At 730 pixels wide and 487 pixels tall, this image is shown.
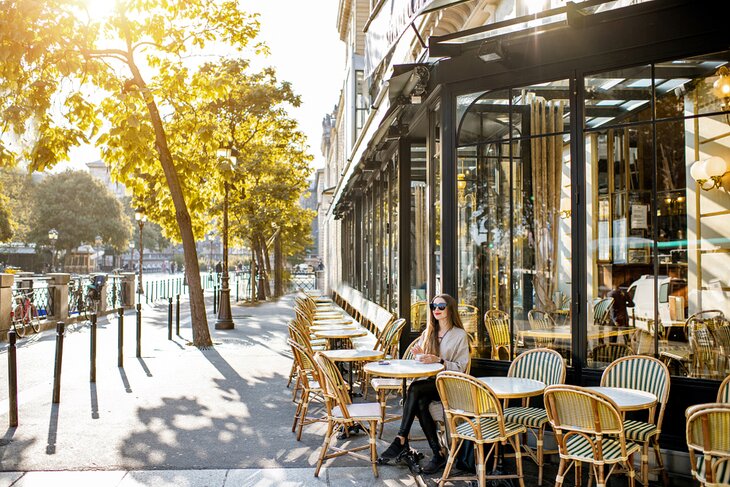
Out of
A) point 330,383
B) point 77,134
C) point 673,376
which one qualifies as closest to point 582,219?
point 673,376

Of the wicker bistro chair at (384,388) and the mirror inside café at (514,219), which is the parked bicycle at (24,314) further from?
the mirror inside café at (514,219)

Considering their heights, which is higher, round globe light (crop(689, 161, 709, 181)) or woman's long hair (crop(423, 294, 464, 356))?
round globe light (crop(689, 161, 709, 181))

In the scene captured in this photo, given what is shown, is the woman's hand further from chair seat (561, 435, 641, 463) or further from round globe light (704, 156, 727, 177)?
round globe light (704, 156, 727, 177)

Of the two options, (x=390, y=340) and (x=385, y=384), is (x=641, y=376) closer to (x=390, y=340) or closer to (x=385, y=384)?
(x=385, y=384)

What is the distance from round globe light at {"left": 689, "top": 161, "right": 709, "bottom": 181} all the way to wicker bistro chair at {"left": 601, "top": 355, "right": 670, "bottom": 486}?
2.14 metres

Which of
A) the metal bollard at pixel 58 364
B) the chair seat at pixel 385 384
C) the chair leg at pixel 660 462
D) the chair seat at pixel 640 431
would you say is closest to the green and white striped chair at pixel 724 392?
the chair seat at pixel 640 431

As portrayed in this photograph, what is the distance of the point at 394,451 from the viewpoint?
6137mm

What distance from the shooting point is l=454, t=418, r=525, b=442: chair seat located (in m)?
5.23

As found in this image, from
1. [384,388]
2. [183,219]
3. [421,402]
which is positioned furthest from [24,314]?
[421,402]

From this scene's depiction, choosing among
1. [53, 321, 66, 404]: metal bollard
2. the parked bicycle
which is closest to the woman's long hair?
[53, 321, 66, 404]: metal bollard

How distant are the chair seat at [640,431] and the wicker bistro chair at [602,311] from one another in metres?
1.41

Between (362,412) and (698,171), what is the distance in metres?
4.32

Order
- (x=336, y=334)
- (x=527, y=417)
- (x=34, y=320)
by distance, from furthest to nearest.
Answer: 1. (x=34, y=320)
2. (x=336, y=334)
3. (x=527, y=417)

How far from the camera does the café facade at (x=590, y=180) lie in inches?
245
